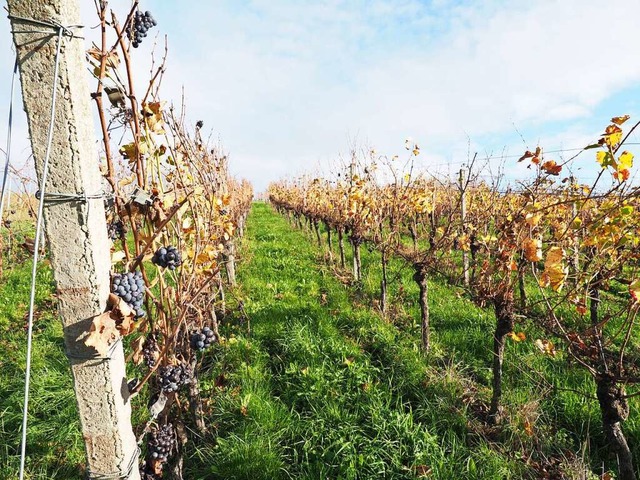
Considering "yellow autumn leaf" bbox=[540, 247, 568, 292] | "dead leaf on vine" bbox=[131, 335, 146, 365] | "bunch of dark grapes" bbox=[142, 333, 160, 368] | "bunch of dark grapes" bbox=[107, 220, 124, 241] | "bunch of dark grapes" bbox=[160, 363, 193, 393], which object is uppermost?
"bunch of dark grapes" bbox=[107, 220, 124, 241]

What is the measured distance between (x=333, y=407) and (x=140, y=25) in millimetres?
3028

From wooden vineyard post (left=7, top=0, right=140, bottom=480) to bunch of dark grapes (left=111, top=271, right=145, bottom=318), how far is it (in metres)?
0.04

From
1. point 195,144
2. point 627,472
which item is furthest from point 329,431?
point 195,144

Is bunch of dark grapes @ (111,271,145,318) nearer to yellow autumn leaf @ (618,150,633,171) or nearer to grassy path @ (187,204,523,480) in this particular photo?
grassy path @ (187,204,523,480)

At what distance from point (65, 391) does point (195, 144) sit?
2.69 meters

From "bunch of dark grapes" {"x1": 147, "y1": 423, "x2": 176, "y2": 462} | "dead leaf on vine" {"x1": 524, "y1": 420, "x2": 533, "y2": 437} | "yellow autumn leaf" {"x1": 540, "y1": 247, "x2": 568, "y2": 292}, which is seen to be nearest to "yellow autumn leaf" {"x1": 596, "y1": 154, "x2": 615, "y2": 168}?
"yellow autumn leaf" {"x1": 540, "y1": 247, "x2": 568, "y2": 292}

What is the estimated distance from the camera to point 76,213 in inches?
48.9

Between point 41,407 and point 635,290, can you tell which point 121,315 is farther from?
point 41,407

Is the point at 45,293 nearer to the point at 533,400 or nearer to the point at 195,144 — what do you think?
the point at 195,144

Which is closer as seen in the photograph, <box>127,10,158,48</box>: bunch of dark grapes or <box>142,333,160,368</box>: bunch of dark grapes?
<box>127,10,158,48</box>: bunch of dark grapes

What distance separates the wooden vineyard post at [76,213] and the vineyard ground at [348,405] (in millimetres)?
1491

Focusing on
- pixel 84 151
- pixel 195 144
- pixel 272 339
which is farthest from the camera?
pixel 272 339

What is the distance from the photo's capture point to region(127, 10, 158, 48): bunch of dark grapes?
185 cm

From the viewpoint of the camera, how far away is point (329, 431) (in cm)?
293
